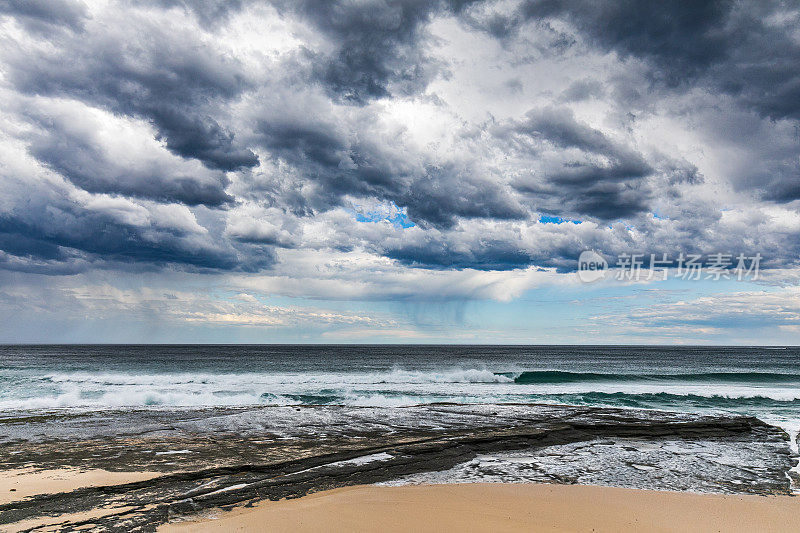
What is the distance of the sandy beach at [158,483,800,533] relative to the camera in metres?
5.82

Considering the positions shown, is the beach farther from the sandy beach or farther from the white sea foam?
the white sea foam

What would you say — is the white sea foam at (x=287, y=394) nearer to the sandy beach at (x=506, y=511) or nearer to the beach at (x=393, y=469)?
the beach at (x=393, y=469)

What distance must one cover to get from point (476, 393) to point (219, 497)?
66.7 ft

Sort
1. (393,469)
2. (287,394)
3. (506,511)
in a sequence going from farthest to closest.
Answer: (287,394), (393,469), (506,511)

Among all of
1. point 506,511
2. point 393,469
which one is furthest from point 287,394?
point 506,511

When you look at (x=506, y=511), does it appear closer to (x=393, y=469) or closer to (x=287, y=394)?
(x=393, y=469)

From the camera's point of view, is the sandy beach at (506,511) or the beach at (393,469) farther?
the beach at (393,469)

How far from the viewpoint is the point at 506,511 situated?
252 inches

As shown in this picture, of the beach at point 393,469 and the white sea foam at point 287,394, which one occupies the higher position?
the beach at point 393,469

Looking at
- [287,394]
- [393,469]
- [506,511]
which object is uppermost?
[506,511]

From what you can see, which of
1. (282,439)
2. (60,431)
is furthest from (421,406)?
(60,431)

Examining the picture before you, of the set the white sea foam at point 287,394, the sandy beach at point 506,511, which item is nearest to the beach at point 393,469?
the sandy beach at point 506,511

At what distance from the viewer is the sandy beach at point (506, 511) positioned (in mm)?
5816

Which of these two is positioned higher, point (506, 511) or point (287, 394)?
point (506, 511)
